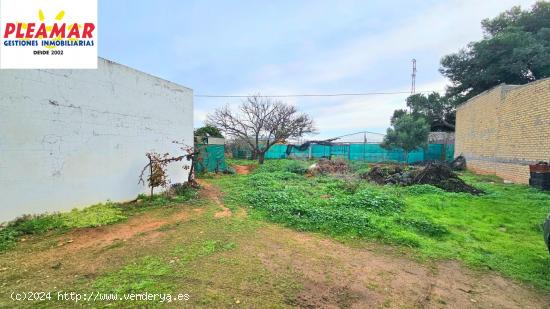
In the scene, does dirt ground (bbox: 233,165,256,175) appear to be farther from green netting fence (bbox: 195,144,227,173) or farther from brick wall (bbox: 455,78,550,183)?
brick wall (bbox: 455,78,550,183)

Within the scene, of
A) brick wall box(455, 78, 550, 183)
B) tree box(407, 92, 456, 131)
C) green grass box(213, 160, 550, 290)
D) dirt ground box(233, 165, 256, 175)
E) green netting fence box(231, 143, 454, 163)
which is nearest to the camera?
green grass box(213, 160, 550, 290)

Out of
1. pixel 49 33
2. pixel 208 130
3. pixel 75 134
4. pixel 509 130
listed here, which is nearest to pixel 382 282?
pixel 75 134

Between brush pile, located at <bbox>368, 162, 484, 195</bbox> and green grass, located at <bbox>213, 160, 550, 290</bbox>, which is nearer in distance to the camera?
green grass, located at <bbox>213, 160, 550, 290</bbox>

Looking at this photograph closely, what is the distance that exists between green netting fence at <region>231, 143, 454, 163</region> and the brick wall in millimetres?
5788

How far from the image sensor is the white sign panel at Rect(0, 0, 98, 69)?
4.99 metres

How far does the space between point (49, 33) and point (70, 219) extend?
3.70m

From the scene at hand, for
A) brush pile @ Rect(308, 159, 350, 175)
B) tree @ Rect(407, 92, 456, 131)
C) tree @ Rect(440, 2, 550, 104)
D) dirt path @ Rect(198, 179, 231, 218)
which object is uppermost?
tree @ Rect(440, 2, 550, 104)

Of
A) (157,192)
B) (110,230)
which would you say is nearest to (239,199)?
(157,192)

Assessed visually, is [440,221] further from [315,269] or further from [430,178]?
[430,178]

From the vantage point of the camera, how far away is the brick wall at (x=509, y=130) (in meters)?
9.30

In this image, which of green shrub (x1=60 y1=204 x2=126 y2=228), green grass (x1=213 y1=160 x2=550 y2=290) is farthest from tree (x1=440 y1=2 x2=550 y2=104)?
green shrub (x1=60 y1=204 x2=126 y2=228)

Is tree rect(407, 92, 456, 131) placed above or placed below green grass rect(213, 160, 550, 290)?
above

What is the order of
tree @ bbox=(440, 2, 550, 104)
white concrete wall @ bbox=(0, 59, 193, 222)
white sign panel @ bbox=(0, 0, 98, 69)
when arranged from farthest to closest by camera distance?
1. tree @ bbox=(440, 2, 550, 104)
2. white sign panel @ bbox=(0, 0, 98, 69)
3. white concrete wall @ bbox=(0, 59, 193, 222)

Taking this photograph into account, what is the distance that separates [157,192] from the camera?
7.54 meters
